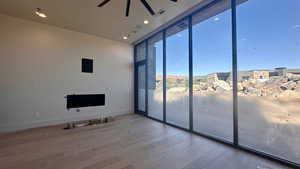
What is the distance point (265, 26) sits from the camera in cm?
237

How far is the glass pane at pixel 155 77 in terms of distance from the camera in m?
4.60

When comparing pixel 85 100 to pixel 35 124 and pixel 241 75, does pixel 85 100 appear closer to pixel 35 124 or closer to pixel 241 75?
pixel 35 124

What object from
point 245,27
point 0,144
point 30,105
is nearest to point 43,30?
point 30,105

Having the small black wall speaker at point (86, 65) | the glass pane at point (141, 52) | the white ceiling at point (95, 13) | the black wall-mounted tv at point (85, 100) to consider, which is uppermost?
the white ceiling at point (95, 13)

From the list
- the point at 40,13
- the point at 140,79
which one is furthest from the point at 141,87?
the point at 40,13

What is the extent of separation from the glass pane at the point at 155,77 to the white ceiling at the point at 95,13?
628 mm

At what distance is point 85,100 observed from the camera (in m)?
4.67

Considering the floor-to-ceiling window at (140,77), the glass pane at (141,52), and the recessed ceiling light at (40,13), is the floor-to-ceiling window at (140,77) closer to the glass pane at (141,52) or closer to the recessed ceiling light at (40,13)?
the glass pane at (141,52)

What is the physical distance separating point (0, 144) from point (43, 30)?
128 inches

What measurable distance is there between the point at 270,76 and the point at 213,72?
1040 mm

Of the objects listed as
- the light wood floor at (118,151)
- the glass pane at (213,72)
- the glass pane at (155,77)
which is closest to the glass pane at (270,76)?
the glass pane at (213,72)

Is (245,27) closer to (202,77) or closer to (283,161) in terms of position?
(202,77)

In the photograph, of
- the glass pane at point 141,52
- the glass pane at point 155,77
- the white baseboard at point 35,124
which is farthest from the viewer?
the glass pane at point 141,52

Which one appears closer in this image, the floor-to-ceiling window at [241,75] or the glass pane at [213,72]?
the floor-to-ceiling window at [241,75]
